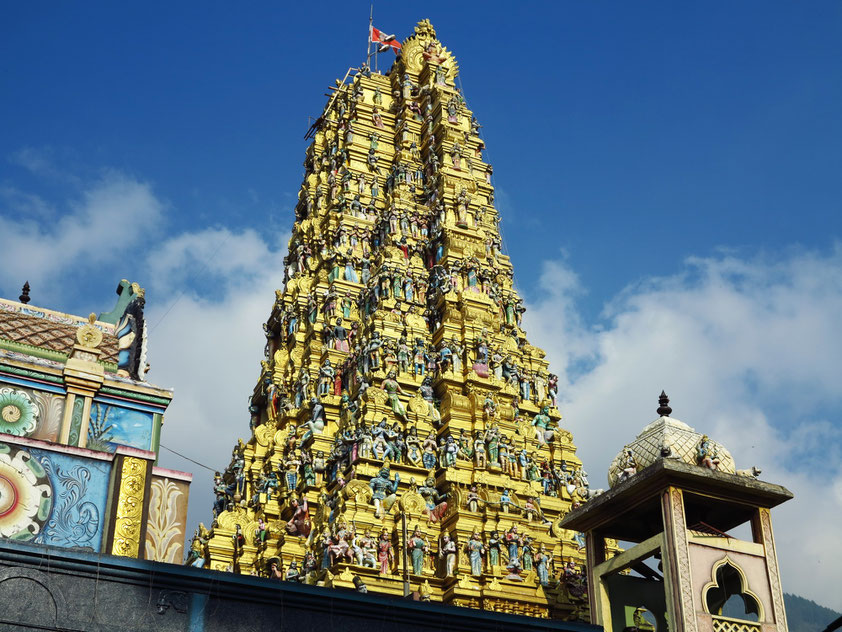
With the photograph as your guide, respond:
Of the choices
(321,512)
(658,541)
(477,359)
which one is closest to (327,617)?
(658,541)

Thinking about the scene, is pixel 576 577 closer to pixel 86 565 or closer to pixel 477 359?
pixel 477 359

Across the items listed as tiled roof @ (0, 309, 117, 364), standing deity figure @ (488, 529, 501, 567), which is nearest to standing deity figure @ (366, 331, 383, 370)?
standing deity figure @ (488, 529, 501, 567)

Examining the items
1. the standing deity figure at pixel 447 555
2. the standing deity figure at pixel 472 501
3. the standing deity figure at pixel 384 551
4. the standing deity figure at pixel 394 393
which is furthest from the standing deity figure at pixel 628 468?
the standing deity figure at pixel 394 393

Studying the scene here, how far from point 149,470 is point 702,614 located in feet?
29.6

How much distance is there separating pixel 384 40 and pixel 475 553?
32.6m

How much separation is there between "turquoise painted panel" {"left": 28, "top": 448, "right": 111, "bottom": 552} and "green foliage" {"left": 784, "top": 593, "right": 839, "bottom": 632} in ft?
432

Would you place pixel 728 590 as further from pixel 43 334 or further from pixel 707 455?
pixel 43 334

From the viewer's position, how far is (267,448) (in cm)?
3816

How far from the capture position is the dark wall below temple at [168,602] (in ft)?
43.0

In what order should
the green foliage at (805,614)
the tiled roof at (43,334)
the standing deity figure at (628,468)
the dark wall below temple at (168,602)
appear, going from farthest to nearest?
the green foliage at (805,614) < the tiled roof at (43,334) < the standing deity figure at (628,468) < the dark wall below temple at (168,602)

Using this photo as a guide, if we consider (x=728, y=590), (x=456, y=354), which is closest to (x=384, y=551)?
(x=456, y=354)

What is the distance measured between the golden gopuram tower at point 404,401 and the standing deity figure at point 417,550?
0.06m

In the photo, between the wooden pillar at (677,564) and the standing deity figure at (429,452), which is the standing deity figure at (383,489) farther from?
the wooden pillar at (677,564)

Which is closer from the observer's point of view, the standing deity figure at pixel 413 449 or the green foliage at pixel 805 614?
the standing deity figure at pixel 413 449
